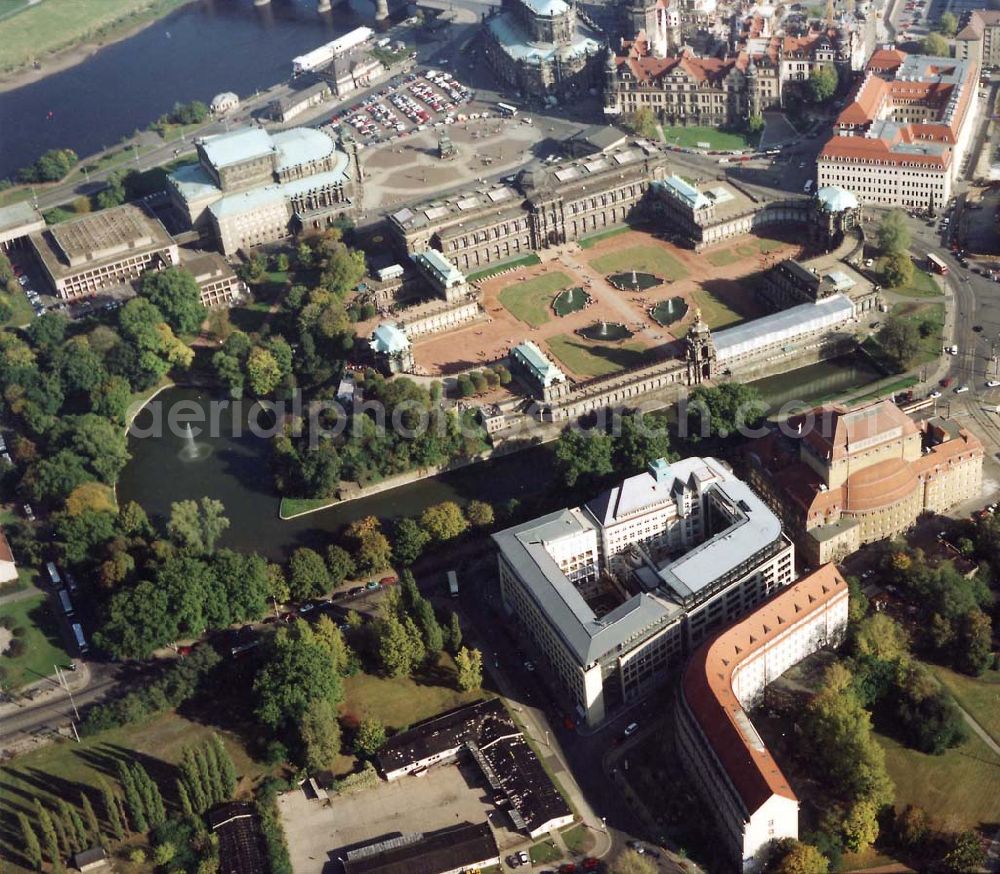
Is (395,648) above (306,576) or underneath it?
underneath

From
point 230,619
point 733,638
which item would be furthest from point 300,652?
point 733,638

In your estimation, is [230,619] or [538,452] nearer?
[230,619]

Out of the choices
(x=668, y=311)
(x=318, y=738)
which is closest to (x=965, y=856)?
(x=318, y=738)

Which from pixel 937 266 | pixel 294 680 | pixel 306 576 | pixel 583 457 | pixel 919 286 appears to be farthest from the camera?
pixel 937 266

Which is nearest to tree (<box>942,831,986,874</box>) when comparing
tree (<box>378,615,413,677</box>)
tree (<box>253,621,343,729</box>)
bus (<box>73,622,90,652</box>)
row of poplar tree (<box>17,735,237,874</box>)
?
tree (<box>378,615,413,677</box>)

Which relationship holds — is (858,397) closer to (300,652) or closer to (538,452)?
(538,452)

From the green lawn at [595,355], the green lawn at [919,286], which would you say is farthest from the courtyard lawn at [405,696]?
the green lawn at [919,286]

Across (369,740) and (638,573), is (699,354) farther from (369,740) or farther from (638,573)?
(369,740)
